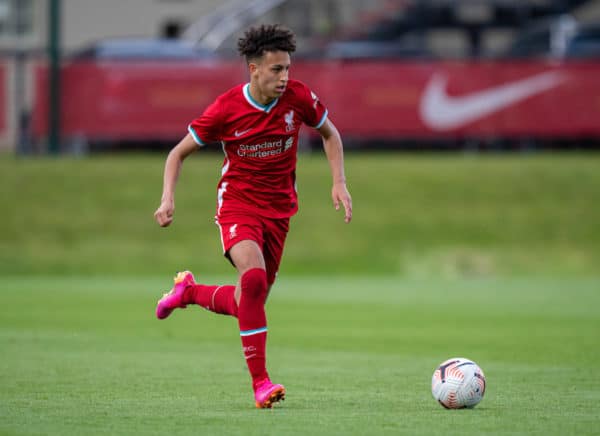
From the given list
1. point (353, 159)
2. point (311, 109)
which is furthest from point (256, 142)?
point (353, 159)

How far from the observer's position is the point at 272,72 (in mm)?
8203

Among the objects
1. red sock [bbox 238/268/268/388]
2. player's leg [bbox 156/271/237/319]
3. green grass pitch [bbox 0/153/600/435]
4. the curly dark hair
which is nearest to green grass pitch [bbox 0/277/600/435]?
green grass pitch [bbox 0/153/600/435]

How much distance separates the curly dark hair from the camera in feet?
26.9

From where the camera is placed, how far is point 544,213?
24891 millimetres

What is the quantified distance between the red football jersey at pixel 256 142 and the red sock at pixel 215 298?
2.28 feet

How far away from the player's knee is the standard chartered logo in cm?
83

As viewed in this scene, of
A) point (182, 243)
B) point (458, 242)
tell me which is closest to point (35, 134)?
point (182, 243)

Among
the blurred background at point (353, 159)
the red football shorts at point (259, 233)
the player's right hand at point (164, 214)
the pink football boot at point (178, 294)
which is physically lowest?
the blurred background at point (353, 159)

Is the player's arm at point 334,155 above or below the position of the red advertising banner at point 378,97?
above

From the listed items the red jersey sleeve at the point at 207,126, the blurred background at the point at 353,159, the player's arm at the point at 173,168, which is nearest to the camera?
the player's arm at the point at 173,168

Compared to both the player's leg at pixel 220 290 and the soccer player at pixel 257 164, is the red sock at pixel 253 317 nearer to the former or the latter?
the soccer player at pixel 257 164

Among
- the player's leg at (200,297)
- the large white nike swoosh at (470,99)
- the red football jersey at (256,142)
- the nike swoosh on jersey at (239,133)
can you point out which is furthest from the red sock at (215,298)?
the large white nike swoosh at (470,99)

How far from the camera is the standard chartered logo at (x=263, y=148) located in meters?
8.44

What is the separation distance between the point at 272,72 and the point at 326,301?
9.94 meters
